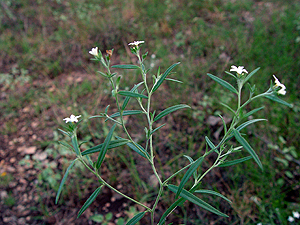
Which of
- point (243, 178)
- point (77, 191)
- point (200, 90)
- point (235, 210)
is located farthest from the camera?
point (200, 90)

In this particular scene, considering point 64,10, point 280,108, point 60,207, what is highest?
point 64,10

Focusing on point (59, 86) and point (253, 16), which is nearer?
point (59, 86)

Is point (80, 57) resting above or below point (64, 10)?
below

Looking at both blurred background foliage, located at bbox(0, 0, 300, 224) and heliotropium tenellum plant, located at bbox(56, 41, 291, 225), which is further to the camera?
blurred background foliage, located at bbox(0, 0, 300, 224)

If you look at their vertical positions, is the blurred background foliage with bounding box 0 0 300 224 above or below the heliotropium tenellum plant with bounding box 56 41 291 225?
below

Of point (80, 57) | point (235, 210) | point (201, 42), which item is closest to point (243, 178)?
point (235, 210)

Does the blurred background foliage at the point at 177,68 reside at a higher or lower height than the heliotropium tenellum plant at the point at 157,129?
lower

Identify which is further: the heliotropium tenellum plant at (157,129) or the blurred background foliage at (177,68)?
the blurred background foliage at (177,68)

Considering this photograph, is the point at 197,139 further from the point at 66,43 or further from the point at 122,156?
the point at 66,43
